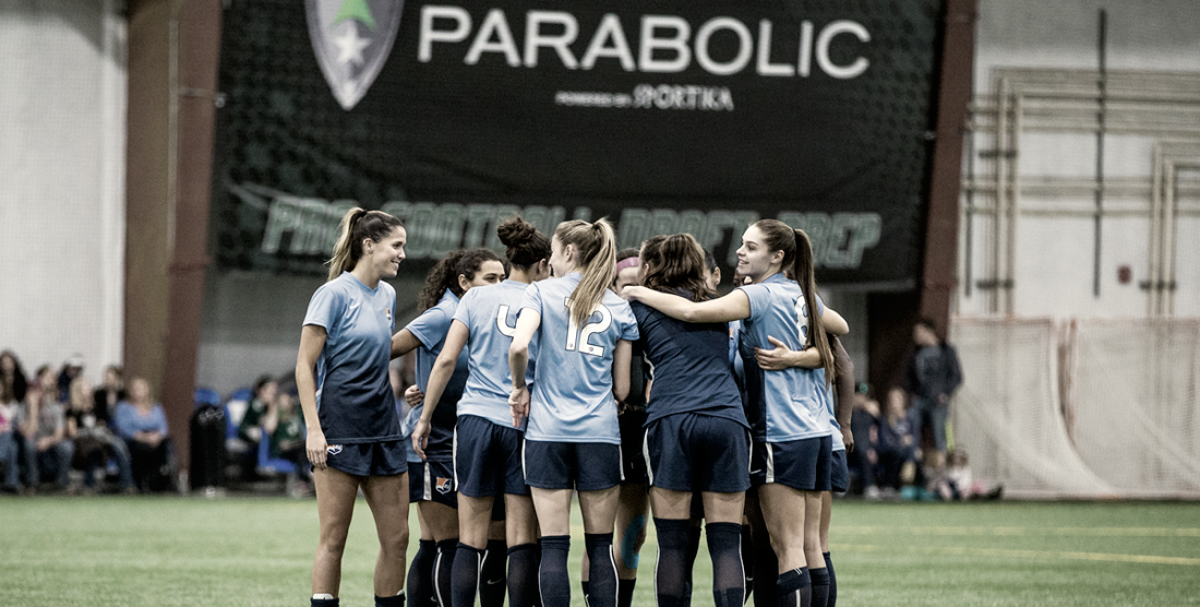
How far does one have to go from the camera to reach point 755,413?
Answer: 5.79m

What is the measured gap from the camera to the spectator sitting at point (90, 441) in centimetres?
1673

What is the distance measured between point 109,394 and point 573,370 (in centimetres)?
1319

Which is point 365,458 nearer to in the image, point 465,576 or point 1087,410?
point 465,576

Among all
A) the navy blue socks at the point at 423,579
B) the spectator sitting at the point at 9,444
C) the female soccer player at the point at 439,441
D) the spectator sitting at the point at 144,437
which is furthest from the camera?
the spectator sitting at the point at 144,437

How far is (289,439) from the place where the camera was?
17094mm

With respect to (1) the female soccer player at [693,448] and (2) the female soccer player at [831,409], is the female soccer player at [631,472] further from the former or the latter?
(2) the female soccer player at [831,409]

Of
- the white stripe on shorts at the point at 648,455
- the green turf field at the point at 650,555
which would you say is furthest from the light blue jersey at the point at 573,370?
the green turf field at the point at 650,555

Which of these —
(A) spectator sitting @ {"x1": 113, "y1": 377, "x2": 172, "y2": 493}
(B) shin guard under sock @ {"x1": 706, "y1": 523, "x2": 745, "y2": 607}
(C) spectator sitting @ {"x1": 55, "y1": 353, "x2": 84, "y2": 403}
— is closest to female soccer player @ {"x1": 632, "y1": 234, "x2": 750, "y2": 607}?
(B) shin guard under sock @ {"x1": 706, "y1": 523, "x2": 745, "y2": 607}

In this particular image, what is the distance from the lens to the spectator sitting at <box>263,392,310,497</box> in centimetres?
1708

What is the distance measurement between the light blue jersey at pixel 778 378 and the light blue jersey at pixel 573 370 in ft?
1.75

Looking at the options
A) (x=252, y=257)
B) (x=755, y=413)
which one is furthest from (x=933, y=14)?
(x=755, y=413)

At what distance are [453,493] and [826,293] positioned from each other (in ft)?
47.7

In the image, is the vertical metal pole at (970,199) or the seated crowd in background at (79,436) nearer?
the seated crowd in background at (79,436)

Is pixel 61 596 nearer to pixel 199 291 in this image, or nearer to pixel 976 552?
pixel 976 552
